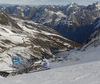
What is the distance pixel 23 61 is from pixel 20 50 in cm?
934

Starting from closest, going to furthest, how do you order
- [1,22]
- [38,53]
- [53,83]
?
[53,83], [38,53], [1,22]

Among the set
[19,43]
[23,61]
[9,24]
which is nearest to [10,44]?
[19,43]

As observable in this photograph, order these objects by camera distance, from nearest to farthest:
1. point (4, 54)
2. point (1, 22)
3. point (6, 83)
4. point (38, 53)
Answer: point (6, 83), point (4, 54), point (38, 53), point (1, 22)

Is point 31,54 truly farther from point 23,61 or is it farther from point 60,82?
point 60,82

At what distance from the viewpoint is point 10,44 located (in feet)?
221

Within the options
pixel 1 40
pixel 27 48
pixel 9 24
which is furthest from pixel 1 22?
pixel 27 48

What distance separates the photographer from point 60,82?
419 inches

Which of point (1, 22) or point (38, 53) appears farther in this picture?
point (1, 22)

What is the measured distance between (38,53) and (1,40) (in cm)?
2172

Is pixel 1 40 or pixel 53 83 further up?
pixel 53 83

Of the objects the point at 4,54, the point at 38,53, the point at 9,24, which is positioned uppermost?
the point at 9,24

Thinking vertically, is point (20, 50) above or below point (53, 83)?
below

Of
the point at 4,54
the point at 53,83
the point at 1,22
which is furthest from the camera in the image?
the point at 1,22

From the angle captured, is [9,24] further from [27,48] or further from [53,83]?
[53,83]
